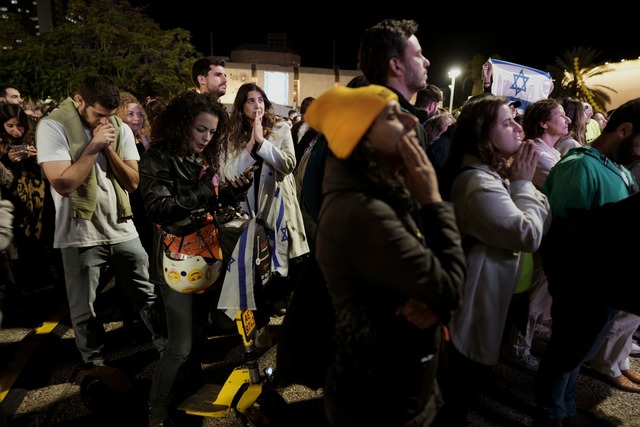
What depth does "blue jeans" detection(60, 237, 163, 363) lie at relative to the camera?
3.06 meters

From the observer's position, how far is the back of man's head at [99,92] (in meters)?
2.85

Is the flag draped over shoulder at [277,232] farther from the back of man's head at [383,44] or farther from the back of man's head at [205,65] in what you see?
the back of man's head at [383,44]


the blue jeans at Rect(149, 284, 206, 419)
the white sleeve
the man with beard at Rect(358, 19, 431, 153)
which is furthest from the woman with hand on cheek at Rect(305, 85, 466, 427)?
the white sleeve

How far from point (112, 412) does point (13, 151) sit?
310cm

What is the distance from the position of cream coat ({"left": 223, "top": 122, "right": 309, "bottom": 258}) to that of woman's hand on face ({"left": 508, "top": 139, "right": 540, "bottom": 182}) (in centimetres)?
192

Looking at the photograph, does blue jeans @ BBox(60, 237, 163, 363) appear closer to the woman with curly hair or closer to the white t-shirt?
the white t-shirt

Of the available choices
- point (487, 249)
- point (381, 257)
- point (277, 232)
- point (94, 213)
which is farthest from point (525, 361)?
point (94, 213)

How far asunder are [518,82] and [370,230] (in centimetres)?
502

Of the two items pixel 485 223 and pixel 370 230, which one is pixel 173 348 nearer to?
pixel 370 230

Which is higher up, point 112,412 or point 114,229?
point 114,229

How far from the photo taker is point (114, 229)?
3.16 metres

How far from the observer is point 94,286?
124 inches

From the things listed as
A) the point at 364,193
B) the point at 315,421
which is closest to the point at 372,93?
the point at 364,193

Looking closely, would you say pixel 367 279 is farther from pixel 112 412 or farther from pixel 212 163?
pixel 112 412
